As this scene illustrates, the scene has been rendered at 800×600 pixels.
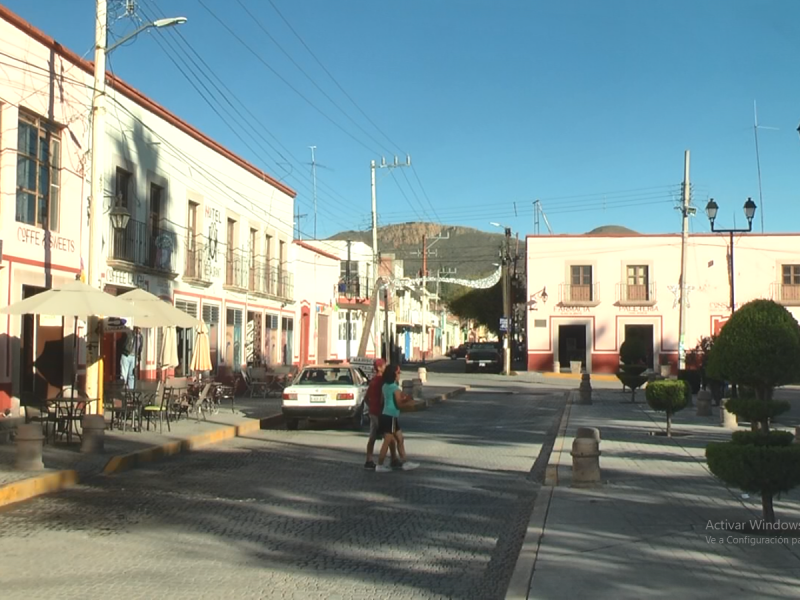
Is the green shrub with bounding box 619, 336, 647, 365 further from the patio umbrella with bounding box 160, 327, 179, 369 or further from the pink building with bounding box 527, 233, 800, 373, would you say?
the pink building with bounding box 527, 233, 800, 373

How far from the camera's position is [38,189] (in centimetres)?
1766

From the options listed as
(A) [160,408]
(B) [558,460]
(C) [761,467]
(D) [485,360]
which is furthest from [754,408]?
(D) [485,360]

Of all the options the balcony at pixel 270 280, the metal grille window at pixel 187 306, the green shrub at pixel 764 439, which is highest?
the balcony at pixel 270 280

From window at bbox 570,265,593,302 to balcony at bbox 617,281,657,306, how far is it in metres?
1.66

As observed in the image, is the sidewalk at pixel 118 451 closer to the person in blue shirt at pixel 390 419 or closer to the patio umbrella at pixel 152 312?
→ the patio umbrella at pixel 152 312

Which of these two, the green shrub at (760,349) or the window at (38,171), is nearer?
the green shrub at (760,349)

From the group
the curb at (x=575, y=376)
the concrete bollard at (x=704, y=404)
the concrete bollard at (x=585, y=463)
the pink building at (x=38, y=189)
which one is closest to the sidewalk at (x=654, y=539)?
the concrete bollard at (x=585, y=463)

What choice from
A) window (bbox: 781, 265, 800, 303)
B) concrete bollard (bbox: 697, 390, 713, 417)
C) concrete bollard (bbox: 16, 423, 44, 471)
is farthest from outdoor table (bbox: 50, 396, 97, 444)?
window (bbox: 781, 265, 800, 303)

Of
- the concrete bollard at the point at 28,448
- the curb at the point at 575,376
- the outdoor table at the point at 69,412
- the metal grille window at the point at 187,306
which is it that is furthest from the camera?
the curb at the point at 575,376

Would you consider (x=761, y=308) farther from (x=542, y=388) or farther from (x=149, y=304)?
(x=542, y=388)

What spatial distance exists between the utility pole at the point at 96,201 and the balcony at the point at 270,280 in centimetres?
1413

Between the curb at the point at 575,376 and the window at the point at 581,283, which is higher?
the window at the point at 581,283

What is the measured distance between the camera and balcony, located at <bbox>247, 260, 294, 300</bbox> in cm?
3100

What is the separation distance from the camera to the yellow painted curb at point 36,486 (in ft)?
34.5
